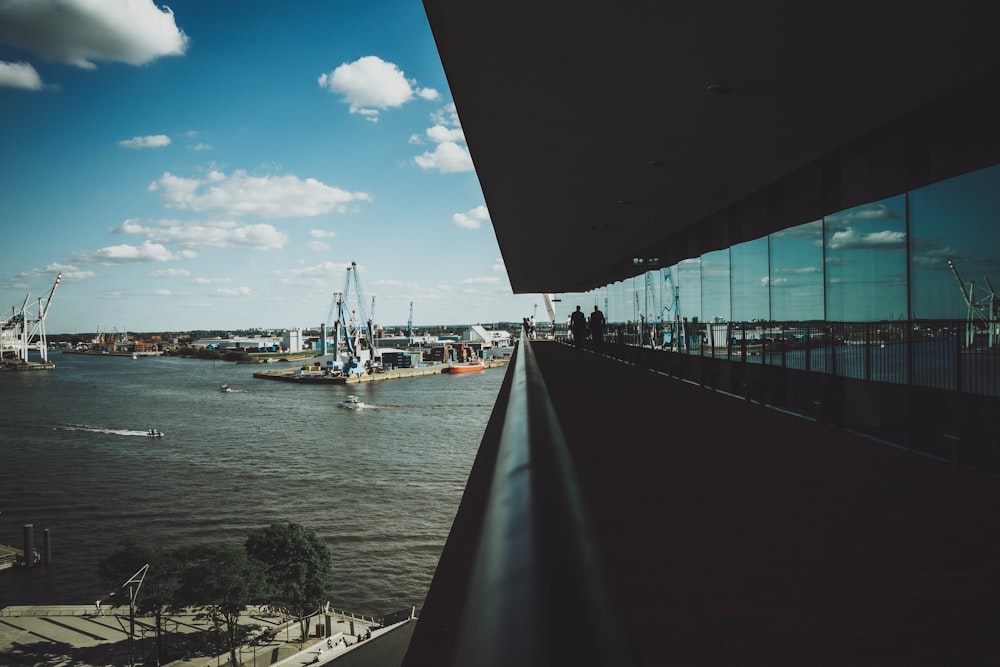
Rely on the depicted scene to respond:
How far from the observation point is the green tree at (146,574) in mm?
20281

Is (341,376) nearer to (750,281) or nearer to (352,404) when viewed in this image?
(352,404)

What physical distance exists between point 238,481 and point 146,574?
33.8ft

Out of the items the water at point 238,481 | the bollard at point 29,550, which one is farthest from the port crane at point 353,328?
the bollard at point 29,550

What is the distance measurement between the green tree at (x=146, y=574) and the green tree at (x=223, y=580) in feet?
1.66

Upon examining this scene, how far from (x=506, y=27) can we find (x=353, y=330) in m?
90.4

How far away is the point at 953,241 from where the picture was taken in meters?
6.52

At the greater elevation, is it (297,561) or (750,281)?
(750,281)

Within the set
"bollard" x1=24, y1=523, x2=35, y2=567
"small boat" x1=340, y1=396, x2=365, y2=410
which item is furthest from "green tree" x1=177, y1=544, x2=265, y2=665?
"small boat" x1=340, y1=396, x2=365, y2=410

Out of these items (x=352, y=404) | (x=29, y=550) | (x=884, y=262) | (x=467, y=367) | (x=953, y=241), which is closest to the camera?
(x=953, y=241)

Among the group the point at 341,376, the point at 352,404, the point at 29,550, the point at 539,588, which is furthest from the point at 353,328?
the point at 539,588

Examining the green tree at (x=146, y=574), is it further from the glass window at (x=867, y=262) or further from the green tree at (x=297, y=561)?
the glass window at (x=867, y=262)

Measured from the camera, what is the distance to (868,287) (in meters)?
7.83

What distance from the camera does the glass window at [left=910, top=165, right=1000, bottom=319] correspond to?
6102 mm

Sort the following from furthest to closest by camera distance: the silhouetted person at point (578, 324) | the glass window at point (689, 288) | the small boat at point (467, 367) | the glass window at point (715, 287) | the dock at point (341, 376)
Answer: the small boat at point (467, 367) < the dock at point (341, 376) < the silhouetted person at point (578, 324) < the glass window at point (689, 288) < the glass window at point (715, 287)
